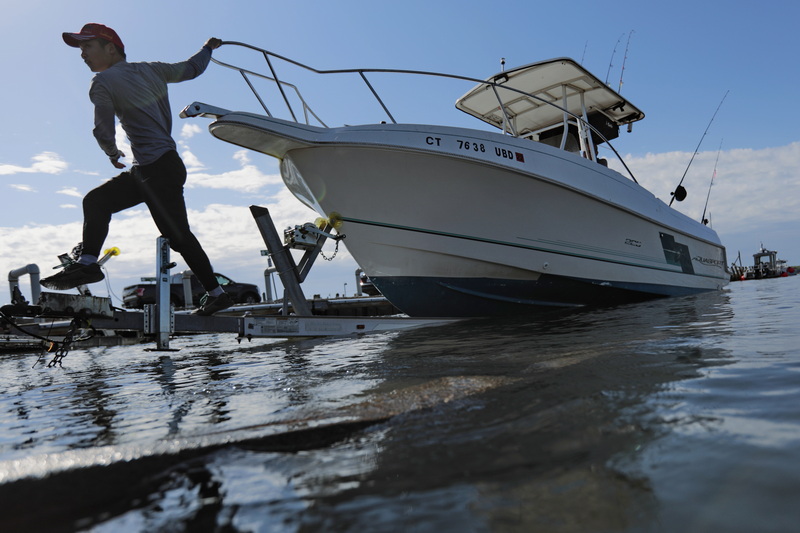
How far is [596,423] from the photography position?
51.8 inches

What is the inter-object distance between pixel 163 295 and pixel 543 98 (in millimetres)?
6841

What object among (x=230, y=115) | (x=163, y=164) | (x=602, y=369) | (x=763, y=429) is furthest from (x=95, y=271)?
(x=763, y=429)

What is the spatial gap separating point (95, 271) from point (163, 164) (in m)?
1.01

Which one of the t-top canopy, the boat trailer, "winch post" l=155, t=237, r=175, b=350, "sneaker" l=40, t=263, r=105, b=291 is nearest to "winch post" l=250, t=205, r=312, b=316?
the boat trailer

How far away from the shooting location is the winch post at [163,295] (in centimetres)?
432

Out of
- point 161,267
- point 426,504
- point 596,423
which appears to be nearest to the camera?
point 426,504

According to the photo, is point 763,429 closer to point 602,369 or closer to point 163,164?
point 602,369

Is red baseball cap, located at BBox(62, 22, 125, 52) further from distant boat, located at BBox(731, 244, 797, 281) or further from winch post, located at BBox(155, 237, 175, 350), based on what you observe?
distant boat, located at BBox(731, 244, 797, 281)

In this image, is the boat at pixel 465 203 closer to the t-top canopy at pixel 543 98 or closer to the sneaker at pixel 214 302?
the t-top canopy at pixel 543 98

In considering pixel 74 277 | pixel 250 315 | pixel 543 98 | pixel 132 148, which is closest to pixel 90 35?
pixel 132 148

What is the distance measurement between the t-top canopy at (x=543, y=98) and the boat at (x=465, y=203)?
4 cm

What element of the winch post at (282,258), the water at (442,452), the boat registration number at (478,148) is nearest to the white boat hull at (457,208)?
the boat registration number at (478,148)

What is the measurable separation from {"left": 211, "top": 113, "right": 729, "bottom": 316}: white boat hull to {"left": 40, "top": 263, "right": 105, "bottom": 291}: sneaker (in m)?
1.96

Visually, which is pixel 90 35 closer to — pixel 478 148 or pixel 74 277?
pixel 74 277
